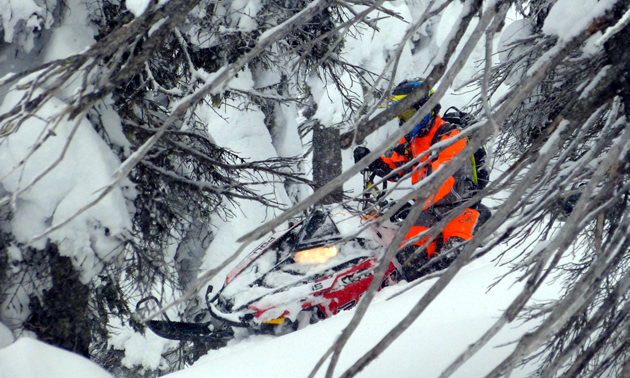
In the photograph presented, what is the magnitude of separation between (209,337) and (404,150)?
313 centimetres

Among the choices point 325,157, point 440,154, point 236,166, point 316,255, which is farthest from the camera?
point 325,157

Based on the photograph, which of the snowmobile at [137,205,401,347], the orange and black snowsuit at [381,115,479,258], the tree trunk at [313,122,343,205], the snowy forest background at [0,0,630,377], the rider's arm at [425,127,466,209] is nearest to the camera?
the snowy forest background at [0,0,630,377]

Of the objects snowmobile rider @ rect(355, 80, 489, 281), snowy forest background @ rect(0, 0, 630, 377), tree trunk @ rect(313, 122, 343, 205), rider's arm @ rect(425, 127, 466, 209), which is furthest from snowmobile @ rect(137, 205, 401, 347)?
tree trunk @ rect(313, 122, 343, 205)

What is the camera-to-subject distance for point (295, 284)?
486cm

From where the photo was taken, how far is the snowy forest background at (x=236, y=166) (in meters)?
1.31

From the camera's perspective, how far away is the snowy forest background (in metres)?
1.31

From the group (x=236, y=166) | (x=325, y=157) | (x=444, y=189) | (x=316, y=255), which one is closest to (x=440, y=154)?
(x=444, y=189)

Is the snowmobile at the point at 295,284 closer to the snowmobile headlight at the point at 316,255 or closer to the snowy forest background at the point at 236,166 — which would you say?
the snowmobile headlight at the point at 316,255

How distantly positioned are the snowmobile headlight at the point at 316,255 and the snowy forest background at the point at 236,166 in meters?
1.16

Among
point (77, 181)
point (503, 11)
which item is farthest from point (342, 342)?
point (77, 181)

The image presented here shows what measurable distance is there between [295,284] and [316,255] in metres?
0.36

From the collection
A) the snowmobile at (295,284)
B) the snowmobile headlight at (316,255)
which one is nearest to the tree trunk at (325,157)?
the snowmobile at (295,284)

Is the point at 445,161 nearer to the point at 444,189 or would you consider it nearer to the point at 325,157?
the point at 444,189

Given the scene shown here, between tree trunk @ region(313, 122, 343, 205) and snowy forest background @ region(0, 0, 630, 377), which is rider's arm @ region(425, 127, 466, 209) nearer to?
snowy forest background @ region(0, 0, 630, 377)
